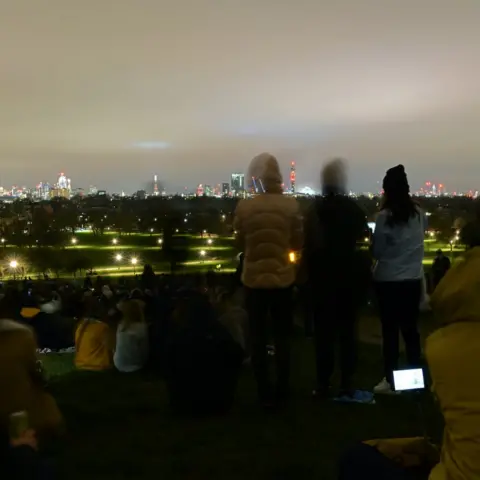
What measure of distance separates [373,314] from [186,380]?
25.4 feet

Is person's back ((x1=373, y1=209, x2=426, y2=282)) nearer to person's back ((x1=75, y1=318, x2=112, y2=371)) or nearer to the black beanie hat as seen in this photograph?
the black beanie hat

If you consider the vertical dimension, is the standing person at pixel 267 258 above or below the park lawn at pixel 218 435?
above

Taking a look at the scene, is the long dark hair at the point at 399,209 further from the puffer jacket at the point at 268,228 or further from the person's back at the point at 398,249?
the puffer jacket at the point at 268,228

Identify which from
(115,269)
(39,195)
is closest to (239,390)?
(115,269)

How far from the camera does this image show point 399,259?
4852 millimetres

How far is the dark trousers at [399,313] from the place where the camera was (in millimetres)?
4883

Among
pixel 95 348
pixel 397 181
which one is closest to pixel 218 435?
pixel 397 181

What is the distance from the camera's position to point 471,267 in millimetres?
2072

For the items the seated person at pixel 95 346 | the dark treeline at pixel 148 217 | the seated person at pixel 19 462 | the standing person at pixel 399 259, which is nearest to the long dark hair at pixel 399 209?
the standing person at pixel 399 259

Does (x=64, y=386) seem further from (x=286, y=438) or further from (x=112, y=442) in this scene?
(x=286, y=438)

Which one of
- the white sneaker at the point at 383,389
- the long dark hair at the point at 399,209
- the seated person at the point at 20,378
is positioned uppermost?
the long dark hair at the point at 399,209

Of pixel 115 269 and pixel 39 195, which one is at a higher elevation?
pixel 39 195

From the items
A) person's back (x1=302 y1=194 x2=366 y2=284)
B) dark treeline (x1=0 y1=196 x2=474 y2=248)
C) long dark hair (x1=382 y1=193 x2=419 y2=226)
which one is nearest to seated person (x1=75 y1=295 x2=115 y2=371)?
dark treeline (x1=0 y1=196 x2=474 y2=248)

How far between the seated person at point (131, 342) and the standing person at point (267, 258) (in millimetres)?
2111
